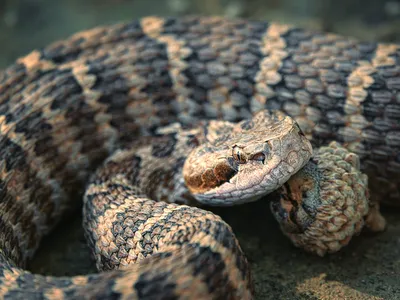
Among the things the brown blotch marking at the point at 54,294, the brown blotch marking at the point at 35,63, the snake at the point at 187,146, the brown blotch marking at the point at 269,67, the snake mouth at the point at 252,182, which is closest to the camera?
the brown blotch marking at the point at 54,294

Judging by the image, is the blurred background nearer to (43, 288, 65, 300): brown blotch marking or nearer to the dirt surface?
the dirt surface

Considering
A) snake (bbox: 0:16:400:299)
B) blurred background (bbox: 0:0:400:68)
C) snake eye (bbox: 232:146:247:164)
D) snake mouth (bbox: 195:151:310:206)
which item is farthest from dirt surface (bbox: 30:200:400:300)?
blurred background (bbox: 0:0:400:68)

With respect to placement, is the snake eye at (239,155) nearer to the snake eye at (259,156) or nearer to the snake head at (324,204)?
the snake eye at (259,156)

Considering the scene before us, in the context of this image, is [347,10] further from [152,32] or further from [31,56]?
[31,56]

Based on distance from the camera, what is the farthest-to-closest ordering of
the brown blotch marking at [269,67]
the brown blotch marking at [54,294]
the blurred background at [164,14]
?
the blurred background at [164,14] < the brown blotch marking at [269,67] < the brown blotch marking at [54,294]

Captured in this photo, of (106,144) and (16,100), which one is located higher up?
(16,100)

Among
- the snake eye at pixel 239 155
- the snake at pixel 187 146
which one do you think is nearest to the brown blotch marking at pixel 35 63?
the snake at pixel 187 146

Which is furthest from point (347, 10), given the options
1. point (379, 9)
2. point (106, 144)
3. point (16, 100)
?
point (16, 100)
